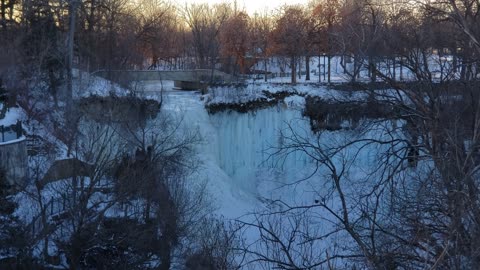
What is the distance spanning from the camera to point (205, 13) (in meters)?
45.2

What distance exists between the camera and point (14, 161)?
49.9 ft

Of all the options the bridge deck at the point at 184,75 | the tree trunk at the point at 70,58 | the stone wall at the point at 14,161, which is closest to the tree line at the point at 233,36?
the tree trunk at the point at 70,58

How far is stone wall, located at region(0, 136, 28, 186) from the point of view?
49.1 feet

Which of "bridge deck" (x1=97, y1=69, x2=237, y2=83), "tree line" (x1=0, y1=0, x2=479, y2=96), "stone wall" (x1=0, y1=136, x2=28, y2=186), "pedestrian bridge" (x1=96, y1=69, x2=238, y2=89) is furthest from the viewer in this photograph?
"bridge deck" (x1=97, y1=69, x2=237, y2=83)

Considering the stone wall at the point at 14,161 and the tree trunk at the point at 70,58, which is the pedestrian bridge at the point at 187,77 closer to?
the tree trunk at the point at 70,58

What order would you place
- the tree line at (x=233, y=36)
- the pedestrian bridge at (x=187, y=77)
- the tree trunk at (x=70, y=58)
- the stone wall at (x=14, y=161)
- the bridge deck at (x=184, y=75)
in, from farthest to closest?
the bridge deck at (x=184, y=75), the pedestrian bridge at (x=187, y=77), the tree trunk at (x=70, y=58), the stone wall at (x=14, y=161), the tree line at (x=233, y=36)

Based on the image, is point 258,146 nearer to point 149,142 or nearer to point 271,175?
point 271,175

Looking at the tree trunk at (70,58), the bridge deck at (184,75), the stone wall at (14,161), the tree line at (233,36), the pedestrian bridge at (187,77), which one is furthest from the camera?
the bridge deck at (184,75)

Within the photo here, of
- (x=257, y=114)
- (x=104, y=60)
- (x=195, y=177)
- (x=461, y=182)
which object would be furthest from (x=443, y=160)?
(x=104, y=60)

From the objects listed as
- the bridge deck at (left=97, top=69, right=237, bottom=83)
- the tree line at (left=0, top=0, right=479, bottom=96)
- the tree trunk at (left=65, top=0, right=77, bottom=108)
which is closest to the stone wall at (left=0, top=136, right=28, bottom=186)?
the tree trunk at (left=65, top=0, right=77, bottom=108)

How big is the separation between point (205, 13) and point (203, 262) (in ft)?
122

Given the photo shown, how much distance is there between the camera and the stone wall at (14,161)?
A: 1497 centimetres

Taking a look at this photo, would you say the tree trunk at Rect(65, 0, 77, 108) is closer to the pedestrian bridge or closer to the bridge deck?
the pedestrian bridge

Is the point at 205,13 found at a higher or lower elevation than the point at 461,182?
higher
